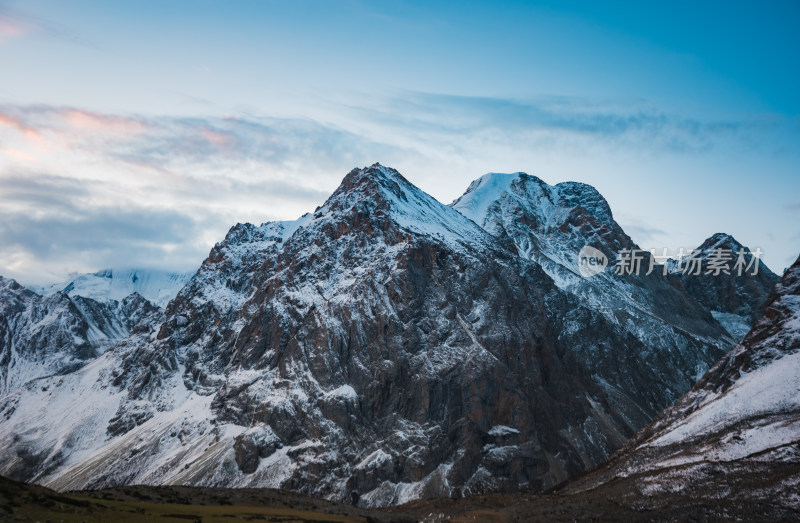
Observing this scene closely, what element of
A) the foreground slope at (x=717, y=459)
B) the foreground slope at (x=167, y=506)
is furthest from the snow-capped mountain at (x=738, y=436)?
the foreground slope at (x=167, y=506)

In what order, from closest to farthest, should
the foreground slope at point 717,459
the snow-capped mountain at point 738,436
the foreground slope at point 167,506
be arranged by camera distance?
the foreground slope at point 167,506, the foreground slope at point 717,459, the snow-capped mountain at point 738,436

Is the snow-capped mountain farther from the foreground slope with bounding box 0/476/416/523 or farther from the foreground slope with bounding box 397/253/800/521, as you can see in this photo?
the foreground slope with bounding box 0/476/416/523

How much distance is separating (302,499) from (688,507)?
236ft

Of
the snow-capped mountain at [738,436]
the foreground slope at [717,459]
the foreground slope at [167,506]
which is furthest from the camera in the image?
the snow-capped mountain at [738,436]

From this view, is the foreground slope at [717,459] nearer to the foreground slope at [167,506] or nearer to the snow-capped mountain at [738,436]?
the snow-capped mountain at [738,436]

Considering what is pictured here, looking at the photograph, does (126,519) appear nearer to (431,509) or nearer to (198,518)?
(198,518)

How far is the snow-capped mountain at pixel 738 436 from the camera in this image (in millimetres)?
105000

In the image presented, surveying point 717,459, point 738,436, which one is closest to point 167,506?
point 717,459

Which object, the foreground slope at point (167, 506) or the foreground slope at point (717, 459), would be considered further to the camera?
the foreground slope at point (717, 459)

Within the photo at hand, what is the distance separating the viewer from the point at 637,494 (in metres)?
118

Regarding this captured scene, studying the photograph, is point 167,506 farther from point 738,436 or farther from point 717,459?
point 738,436

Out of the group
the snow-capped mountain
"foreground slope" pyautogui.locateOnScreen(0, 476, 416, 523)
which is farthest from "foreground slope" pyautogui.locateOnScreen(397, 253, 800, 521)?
"foreground slope" pyautogui.locateOnScreen(0, 476, 416, 523)

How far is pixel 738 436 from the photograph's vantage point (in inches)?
4973

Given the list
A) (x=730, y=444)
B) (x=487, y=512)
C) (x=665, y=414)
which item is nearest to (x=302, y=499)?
(x=487, y=512)
